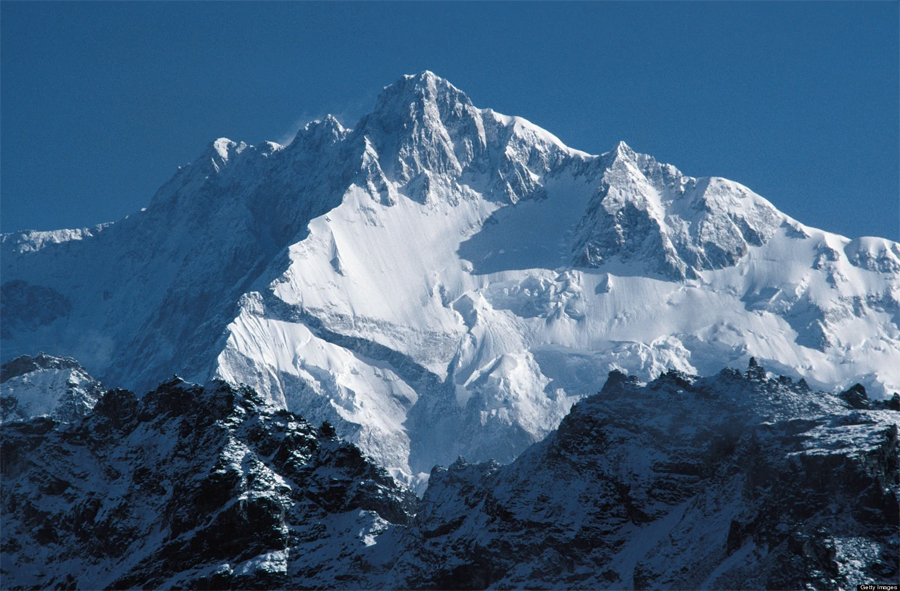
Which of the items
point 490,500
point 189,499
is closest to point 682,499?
point 490,500

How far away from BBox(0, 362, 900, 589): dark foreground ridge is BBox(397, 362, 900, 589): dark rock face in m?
0.26

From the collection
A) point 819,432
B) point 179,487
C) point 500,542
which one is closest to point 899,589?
point 819,432

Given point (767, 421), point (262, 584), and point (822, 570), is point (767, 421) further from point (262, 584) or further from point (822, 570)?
point (262, 584)

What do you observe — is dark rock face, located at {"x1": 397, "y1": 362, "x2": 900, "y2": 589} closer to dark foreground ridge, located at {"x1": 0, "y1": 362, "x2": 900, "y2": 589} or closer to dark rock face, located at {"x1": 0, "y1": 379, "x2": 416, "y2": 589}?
dark foreground ridge, located at {"x1": 0, "y1": 362, "x2": 900, "y2": 589}

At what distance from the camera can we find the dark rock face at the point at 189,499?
159875mm

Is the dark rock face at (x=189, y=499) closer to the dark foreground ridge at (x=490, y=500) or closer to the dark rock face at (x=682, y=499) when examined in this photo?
the dark foreground ridge at (x=490, y=500)

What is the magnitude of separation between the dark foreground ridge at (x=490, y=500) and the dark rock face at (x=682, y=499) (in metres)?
0.26

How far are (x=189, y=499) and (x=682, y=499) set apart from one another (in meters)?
68.3

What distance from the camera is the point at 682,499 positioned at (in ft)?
507

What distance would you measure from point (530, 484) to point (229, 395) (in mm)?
49891

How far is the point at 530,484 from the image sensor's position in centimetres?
15975

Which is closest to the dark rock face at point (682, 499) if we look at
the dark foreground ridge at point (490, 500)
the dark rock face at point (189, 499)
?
the dark foreground ridge at point (490, 500)

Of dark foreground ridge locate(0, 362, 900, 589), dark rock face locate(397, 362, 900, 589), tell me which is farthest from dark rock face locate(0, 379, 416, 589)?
dark rock face locate(397, 362, 900, 589)

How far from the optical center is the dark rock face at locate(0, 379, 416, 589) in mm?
159875
